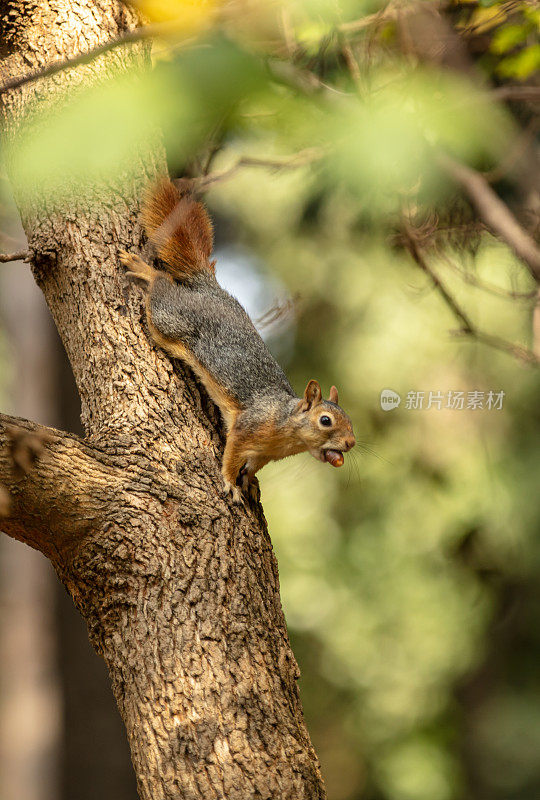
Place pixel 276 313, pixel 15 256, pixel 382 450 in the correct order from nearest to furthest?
pixel 15 256
pixel 276 313
pixel 382 450

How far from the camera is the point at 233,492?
4.84 feet

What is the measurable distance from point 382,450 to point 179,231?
1158mm

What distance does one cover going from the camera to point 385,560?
3.27 m

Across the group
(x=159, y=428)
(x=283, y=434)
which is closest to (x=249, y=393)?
(x=283, y=434)

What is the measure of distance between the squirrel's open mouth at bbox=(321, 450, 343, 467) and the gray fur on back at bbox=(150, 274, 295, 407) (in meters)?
0.21

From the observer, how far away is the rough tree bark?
126 cm

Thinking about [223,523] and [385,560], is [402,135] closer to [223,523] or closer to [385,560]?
[223,523]

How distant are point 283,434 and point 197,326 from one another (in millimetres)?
317

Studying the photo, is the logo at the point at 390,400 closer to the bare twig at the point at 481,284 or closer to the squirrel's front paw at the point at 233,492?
the bare twig at the point at 481,284

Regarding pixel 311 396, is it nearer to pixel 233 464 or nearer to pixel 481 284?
pixel 233 464

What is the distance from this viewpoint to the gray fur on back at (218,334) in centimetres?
162

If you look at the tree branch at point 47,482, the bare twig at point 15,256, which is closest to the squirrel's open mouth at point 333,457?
the tree branch at point 47,482

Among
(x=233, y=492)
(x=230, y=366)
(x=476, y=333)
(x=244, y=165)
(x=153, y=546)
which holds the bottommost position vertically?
(x=153, y=546)

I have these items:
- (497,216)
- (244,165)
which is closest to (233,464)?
(244,165)
